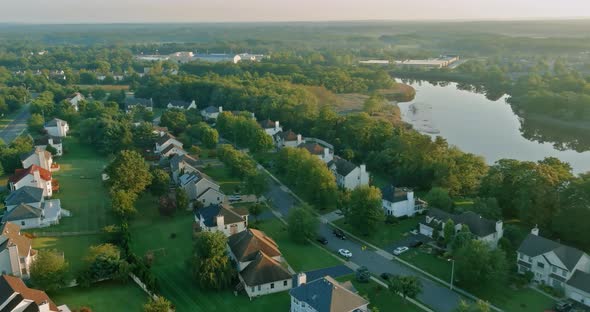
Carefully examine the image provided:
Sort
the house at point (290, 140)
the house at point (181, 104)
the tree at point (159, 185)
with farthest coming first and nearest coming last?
the house at point (181, 104) < the house at point (290, 140) < the tree at point (159, 185)

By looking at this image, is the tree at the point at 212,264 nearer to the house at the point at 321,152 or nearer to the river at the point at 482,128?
the house at the point at 321,152

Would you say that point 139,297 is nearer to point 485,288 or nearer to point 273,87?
point 485,288

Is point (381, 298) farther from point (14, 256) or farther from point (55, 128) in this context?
point (55, 128)

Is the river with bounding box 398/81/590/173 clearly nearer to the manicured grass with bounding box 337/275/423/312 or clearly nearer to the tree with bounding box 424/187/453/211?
the tree with bounding box 424/187/453/211

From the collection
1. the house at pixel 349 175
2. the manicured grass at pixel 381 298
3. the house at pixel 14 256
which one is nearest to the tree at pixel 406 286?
the manicured grass at pixel 381 298

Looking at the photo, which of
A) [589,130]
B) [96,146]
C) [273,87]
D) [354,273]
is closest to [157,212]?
[354,273]

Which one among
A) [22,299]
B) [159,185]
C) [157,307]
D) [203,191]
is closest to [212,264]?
[157,307]

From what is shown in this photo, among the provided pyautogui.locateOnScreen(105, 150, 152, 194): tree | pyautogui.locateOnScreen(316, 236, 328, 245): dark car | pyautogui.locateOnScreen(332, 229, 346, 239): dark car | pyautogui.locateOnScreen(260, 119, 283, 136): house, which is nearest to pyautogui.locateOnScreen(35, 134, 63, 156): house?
pyautogui.locateOnScreen(105, 150, 152, 194): tree
